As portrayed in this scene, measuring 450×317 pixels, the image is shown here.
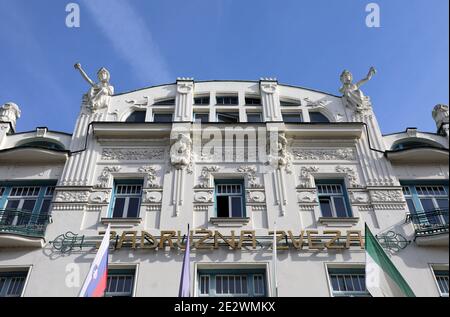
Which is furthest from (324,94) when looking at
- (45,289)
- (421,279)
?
(45,289)

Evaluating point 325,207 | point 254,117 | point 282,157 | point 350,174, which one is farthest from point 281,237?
point 254,117

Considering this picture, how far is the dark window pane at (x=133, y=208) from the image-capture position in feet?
51.2

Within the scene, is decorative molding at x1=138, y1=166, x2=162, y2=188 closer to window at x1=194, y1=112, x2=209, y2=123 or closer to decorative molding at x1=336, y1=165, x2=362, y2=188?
window at x1=194, y1=112, x2=209, y2=123

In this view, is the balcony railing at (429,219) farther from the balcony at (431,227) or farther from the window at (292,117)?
the window at (292,117)

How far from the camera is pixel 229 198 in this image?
16234 millimetres

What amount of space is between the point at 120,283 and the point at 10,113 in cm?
897

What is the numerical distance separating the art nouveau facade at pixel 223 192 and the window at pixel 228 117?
6cm

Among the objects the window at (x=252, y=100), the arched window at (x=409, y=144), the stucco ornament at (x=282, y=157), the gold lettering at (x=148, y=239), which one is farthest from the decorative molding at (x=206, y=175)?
the arched window at (x=409, y=144)

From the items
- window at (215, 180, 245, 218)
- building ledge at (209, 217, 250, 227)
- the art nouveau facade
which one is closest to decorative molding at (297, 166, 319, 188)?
the art nouveau facade

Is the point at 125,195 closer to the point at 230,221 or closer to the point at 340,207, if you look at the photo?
the point at 230,221

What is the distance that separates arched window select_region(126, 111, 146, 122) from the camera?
19.3 meters

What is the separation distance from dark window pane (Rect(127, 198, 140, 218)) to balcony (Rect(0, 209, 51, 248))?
2.45 metres
